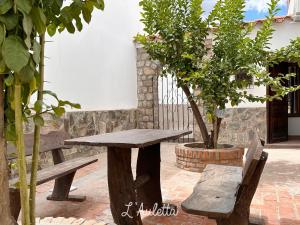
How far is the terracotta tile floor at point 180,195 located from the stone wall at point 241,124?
1504 millimetres

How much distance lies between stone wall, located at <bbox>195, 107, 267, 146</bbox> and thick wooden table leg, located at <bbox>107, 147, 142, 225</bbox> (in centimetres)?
483

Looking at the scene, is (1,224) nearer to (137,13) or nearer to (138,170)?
(138,170)

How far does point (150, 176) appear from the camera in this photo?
2971 millimetres

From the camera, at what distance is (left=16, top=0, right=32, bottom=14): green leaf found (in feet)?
2.04

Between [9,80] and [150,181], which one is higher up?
[9,80]

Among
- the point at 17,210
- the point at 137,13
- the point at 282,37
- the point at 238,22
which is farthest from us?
the point at 137,13

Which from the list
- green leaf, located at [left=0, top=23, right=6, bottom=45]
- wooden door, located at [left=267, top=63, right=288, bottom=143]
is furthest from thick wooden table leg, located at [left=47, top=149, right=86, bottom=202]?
wooden door, located at [left=267, top=63, right=288, bottom=143]

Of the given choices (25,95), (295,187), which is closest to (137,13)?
(295,187)

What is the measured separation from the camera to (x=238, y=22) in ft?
14.8

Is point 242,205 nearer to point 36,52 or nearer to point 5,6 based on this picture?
point 36,52

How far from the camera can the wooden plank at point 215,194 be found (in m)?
1.74

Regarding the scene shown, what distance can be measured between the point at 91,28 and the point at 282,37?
396 centimetres

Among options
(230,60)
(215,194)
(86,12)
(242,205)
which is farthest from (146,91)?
(86,12)

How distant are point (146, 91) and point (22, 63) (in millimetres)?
7166
